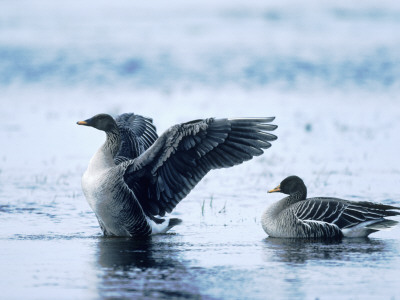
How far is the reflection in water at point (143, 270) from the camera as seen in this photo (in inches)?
291

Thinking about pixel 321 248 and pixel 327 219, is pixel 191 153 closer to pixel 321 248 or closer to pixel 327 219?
pixel 327 219

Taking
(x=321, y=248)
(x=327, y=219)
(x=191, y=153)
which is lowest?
(x=321, y=248)

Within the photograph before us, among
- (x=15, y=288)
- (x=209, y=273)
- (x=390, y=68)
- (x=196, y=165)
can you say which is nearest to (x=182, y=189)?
(x=196, y=165)

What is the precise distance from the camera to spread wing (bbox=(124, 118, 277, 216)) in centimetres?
971

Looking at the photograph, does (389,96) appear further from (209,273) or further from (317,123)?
(209,273)

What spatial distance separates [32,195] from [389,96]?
15.8 m

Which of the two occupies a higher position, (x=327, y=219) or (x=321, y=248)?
(x=327, y=219)

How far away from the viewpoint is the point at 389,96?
86.6ft

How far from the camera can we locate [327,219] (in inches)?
391

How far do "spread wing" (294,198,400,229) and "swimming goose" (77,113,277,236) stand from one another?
0.84m

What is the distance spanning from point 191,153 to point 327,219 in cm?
161

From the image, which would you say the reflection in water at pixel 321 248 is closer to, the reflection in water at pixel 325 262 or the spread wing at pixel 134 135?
the reflection in water at pixel 325 262

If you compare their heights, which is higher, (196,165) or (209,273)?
(196,165)

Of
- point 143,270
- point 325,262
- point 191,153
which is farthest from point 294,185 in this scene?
point 143,270
